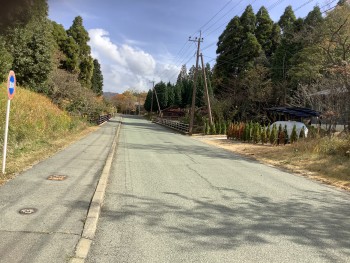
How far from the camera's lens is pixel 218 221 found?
5.77m

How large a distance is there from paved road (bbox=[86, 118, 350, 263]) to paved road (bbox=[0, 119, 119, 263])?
395 millimetres

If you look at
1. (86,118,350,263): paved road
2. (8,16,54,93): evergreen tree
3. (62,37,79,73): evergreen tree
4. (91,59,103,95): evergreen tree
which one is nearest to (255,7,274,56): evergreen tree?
(62,37,79,73): evergreen tree

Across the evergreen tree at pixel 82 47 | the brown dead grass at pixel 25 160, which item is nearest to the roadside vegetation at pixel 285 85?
the brown dead grass at pixel 25 160

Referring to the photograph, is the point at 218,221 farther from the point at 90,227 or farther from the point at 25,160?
the point at 25,160

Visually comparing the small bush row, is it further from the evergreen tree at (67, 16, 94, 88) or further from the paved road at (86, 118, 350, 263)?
the evergreen tree at (67, 16, 94, 88)

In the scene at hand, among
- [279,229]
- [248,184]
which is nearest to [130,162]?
[248,184]

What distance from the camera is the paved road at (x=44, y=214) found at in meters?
4.03

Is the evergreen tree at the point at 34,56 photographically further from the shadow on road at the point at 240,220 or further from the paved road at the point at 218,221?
the shadow on road at the point at 240,220

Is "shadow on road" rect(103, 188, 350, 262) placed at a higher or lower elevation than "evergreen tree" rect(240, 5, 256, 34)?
lower

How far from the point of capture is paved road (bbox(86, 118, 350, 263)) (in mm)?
4430

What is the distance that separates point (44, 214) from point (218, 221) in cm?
276

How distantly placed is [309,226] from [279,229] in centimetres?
64

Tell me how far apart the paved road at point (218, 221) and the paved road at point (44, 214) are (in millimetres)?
395

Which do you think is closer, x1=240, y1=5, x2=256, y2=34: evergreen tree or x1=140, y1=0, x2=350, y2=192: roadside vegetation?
x1=140, y1=0, x2=350, y2=192: roadside vegetation
